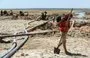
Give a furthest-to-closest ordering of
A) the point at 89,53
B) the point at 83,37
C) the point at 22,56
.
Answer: the point at 83,37, the point at 89,53, the point at 22,56

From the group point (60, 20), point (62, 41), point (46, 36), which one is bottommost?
point (46, 36)

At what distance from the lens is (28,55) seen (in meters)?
13.3

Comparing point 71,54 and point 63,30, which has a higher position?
point 63,30

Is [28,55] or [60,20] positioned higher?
[60,20]

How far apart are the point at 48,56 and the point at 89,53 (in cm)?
206

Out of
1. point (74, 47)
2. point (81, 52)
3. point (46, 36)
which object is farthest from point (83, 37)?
point (81, 52)

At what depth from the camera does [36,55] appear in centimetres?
1331

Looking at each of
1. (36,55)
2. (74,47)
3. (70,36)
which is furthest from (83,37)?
(36,55)

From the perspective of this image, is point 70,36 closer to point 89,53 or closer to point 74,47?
point 74,47

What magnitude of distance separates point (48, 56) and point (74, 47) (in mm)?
3144

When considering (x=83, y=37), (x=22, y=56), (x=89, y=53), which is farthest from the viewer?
(x=83, y=37)

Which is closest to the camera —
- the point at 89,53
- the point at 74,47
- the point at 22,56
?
the point at 22,56

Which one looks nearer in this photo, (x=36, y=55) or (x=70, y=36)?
(x=36, y=55)

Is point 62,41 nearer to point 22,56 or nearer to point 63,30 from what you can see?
point 63,30
